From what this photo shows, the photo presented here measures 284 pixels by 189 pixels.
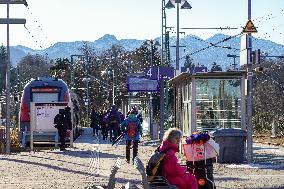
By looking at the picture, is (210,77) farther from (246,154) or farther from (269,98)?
(269,98)

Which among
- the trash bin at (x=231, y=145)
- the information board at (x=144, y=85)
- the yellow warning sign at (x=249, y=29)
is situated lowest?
the trash bin at (x=231, y=145)

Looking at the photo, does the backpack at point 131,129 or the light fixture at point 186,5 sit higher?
the light fixture at point 186,5

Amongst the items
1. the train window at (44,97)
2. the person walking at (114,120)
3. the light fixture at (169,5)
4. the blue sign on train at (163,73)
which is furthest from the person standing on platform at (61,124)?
the light fixture at (169,5)

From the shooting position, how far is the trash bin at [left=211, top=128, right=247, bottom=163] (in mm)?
20969

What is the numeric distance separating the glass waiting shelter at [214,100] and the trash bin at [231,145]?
189 centimetres

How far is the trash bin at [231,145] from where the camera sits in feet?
68.8

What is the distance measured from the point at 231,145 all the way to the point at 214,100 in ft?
10.8

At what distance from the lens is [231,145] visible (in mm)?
21156

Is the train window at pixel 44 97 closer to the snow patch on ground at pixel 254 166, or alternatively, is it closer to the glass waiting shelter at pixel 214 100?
the glass waiting shelter at pixel 214 100

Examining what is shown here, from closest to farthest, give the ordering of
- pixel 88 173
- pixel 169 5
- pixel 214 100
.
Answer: pixel 88 173 < pixel 214 100 < pixel 169 5

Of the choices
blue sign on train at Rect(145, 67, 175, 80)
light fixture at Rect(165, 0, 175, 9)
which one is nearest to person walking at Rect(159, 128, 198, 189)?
blue sign on train at Rect(145, 67, 175, 80)

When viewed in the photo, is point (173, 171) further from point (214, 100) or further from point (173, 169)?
point (214, 100)

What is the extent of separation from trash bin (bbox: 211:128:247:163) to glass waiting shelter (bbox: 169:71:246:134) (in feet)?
6.20

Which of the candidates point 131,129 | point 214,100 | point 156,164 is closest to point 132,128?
point 131,129
